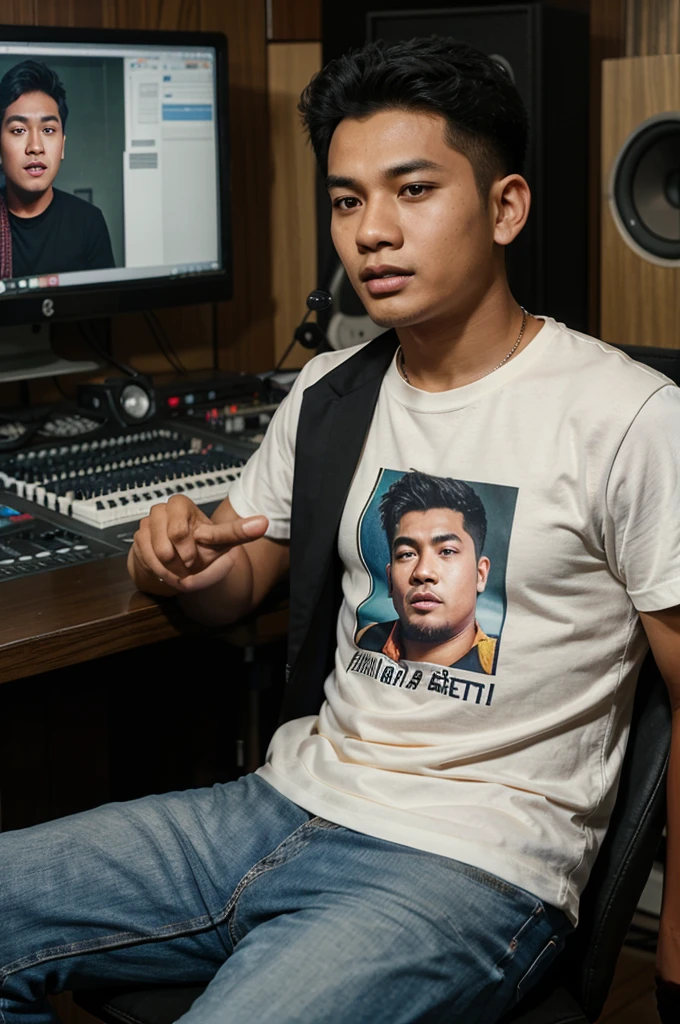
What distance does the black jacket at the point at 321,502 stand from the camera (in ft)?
4.82

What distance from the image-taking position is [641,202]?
229 cm

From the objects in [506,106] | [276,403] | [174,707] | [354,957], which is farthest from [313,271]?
[354,957]

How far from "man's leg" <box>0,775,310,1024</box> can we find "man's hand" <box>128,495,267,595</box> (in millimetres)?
258

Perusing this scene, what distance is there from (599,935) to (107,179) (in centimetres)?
141

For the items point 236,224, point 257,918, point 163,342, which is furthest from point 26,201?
point 257,918

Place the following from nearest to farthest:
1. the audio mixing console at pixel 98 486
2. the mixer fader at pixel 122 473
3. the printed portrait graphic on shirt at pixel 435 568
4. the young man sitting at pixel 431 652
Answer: the young man sitting at pixel 431 652
the printed portrait graphic on shirt at pixel 435 568
the audio mixing console at pixel 98 486
the mixer fader at pixel 122 473

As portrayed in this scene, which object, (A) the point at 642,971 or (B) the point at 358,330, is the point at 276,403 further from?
(A) the point at 642,971

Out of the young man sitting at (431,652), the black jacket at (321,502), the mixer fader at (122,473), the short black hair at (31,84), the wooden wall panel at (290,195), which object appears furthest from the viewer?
the wooden wall panel at (290,195)

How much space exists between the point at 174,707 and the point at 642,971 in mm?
903

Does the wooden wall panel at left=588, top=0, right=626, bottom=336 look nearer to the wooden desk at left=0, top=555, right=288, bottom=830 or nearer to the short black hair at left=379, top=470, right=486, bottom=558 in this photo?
the wooden desk at left=0, top=555, right=288, bottom=830

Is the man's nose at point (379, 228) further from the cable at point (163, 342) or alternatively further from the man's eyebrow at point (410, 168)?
the cable at point (163, 342)

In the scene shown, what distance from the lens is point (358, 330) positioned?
2.41 metres

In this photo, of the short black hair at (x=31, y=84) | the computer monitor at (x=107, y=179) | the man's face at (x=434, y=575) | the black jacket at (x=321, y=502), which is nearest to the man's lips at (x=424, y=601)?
the man's face at (x=434, y=575)

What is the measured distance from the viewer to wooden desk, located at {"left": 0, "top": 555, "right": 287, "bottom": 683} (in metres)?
1.34
